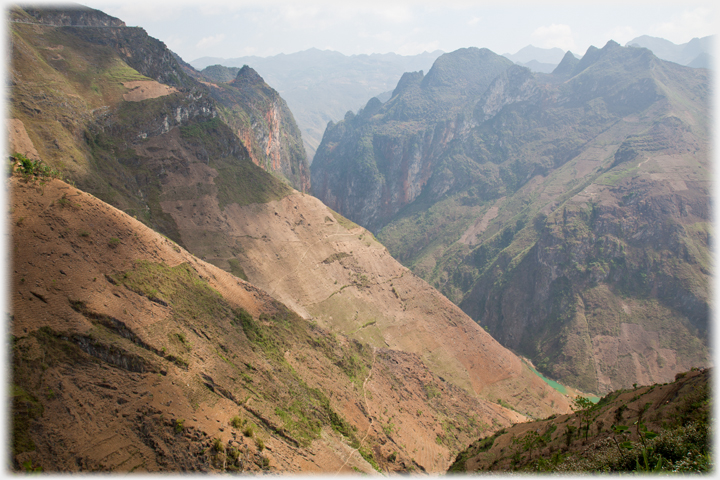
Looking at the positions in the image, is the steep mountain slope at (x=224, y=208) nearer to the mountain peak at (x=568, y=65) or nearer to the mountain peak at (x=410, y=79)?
the mountain peak at (x=410, y=79)

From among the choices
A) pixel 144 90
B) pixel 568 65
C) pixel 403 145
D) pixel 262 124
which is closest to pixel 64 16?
pixel 144 90

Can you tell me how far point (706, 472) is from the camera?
10.6m

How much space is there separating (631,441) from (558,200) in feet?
321

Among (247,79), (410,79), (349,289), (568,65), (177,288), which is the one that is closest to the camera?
(177,288)

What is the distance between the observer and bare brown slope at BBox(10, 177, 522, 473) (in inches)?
642

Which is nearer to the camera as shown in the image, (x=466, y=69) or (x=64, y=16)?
(x=64, y=16)

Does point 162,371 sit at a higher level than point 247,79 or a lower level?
lower

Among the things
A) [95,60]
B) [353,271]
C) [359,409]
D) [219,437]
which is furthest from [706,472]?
[95,60]

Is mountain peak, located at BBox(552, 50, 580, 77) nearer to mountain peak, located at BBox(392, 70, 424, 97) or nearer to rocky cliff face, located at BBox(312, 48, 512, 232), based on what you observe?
rocky cliff face, located at BBox(312, 48, 512, 232)

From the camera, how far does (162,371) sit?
1975 cm

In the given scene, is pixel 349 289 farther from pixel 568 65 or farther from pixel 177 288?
pixel 568 65

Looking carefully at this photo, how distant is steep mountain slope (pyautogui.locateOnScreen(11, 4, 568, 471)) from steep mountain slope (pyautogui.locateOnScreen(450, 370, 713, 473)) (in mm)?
13937

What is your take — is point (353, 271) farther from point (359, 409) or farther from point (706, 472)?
point (706, 472)

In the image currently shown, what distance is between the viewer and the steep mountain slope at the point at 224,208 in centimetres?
3906
